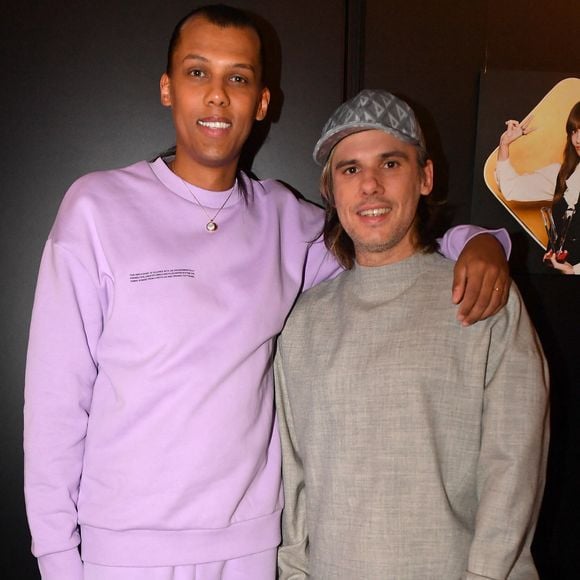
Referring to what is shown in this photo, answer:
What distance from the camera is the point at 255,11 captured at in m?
1.78

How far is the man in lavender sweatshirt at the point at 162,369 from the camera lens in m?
1.37

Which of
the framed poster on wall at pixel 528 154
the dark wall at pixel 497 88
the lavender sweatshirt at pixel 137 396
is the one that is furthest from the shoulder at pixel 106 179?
the framed poster on wall at pixel 528 154

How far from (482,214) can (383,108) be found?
55 centimetres

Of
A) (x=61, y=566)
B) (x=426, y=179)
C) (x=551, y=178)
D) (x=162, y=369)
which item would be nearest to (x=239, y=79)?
(x=426, y=179)

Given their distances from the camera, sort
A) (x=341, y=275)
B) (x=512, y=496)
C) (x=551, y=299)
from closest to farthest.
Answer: (x=512, y=496) → (x=341, y=275) → (x=551, y=299)

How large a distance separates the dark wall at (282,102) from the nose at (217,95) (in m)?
0.35

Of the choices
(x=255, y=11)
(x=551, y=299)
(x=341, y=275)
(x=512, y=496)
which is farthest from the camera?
(x=551, y=299)

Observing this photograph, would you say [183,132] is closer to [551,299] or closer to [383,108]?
[383,108]

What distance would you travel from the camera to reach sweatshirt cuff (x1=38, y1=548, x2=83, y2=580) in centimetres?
139

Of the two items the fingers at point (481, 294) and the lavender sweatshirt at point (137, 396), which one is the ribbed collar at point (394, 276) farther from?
the lavender sweatshirt at point (137, 396)

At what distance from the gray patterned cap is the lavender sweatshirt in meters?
0.39

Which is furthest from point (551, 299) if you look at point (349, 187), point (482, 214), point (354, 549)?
point (354, 549)

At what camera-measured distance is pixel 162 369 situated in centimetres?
139

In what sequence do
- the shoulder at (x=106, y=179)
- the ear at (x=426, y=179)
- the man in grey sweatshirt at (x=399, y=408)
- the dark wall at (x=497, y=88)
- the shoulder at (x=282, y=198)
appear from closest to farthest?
the man in grey sweatshirt at (x=399, y=408) < the shoulder at (x=106, y=179) < the ear at (x=426, y=179) < the shoulder at (x=282, y=198) < the dark wall at (x=497, y=88)
